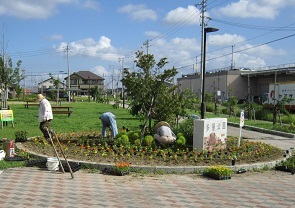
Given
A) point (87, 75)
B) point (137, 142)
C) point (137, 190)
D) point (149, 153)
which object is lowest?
point (137, 190)

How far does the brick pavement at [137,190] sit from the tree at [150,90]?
369cm

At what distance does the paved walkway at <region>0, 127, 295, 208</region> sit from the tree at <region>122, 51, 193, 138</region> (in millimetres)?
3674

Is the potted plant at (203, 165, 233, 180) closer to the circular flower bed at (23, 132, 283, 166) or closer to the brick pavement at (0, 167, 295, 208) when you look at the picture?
the brick pavement at (0, 167, 295, 208)

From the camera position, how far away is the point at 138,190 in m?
6.55

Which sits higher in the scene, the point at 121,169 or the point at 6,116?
the point at 6,116

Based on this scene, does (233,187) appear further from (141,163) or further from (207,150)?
(207,150)

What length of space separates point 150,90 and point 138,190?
5.02 meters

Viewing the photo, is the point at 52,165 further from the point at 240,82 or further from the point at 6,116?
the point at 240,82

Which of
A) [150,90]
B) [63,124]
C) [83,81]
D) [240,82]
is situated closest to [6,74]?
[63,124]

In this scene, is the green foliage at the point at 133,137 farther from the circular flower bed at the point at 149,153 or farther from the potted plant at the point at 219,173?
the potted plant at the point at 219,173

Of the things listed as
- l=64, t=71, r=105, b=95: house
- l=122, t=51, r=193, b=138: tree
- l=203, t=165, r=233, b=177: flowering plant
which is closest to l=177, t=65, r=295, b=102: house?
l=64, t=71, r=105, b=95: house

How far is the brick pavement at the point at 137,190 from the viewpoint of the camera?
579 cm

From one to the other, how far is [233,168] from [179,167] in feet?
4.35

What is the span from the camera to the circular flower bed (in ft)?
28.8
